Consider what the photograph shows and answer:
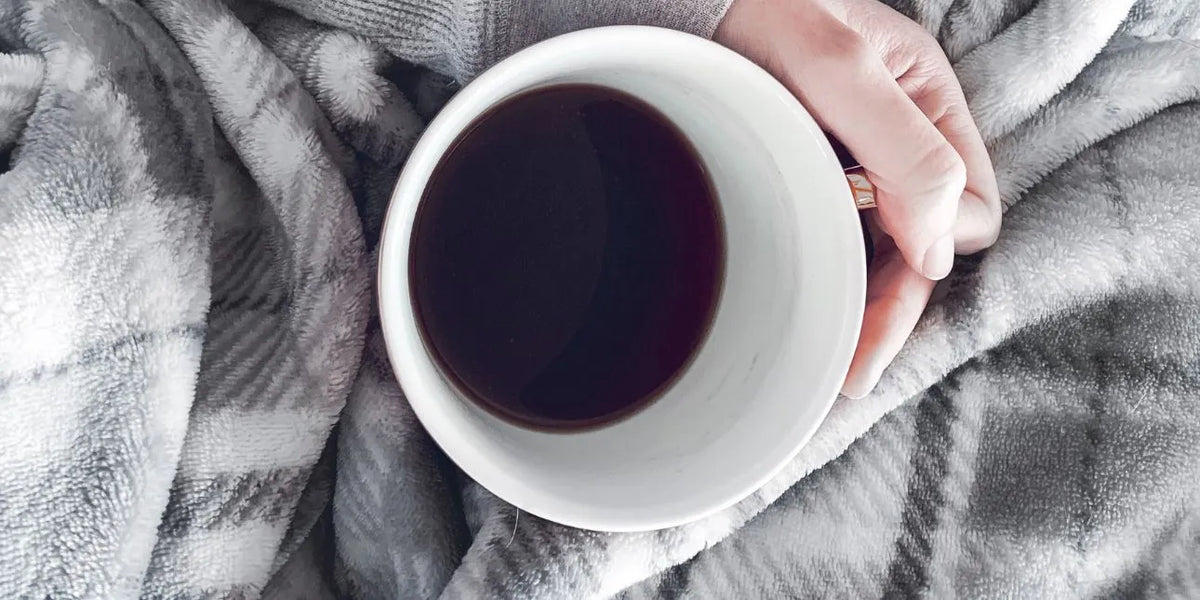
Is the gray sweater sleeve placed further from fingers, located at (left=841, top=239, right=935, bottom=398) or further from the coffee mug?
fingers, located at (left=841, top=239, right=935, bottom=398)

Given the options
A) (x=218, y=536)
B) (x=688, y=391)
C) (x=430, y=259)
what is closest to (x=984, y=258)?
(x=688, y=391)

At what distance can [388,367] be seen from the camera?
0.54 meters

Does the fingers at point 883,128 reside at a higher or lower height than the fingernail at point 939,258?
higher

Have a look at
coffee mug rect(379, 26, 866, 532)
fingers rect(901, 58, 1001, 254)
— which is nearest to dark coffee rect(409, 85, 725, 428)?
coffee mug rect(379, 26, 866, 532)

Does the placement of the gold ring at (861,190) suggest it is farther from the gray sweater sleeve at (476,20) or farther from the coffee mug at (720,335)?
the gray sweater sleeve at (476,20)

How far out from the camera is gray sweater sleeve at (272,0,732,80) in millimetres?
494

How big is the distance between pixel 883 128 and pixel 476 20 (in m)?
0.23

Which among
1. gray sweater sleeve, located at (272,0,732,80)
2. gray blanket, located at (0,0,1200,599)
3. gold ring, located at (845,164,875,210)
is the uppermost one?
gray sweater sleeve, located at (272,0,732,80)

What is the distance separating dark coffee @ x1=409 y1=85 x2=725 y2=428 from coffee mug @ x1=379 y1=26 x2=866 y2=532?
0.02m

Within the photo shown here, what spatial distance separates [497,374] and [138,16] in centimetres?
28

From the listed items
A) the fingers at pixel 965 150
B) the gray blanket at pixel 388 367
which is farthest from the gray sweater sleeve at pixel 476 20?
the fingers at pixel 965 150

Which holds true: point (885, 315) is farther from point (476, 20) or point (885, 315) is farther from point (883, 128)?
point (476, 20)

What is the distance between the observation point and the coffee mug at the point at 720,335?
0.40 meters

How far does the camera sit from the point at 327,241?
0.52 metres
